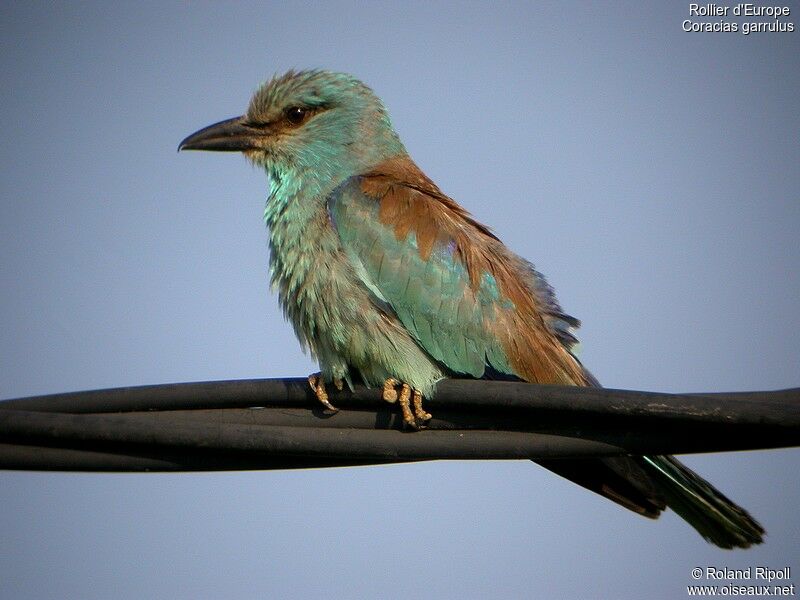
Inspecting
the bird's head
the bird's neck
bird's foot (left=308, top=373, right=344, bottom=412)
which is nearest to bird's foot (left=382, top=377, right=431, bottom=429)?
bird's foot (left=308, top=373, right=344, bottom=412)

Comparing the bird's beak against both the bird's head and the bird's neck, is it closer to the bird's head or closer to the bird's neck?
the bird's head

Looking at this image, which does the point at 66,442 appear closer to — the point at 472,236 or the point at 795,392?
the point at 795,392

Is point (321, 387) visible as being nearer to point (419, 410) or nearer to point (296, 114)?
point (419, 410)

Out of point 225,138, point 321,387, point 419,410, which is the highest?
point 225,138

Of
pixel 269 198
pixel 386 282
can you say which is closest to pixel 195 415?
pixel 386 282

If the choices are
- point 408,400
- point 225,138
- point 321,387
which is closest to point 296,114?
point 225,138

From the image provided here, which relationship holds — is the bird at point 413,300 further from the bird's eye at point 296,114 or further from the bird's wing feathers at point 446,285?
the bird's eye at point 296,114

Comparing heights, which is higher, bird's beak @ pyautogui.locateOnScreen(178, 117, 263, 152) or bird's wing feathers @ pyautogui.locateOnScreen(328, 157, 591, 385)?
bird's beak @ pyautogui.locateOnScreen(178, 117, 263, 152)
